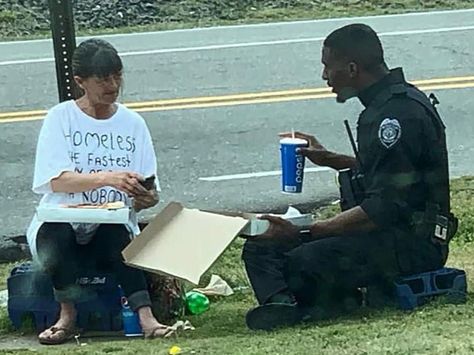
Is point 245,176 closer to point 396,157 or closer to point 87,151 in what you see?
point 87,151

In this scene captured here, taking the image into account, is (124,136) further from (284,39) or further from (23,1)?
(23,1)

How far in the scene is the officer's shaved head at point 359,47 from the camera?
185 inches

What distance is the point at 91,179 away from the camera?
4820mm

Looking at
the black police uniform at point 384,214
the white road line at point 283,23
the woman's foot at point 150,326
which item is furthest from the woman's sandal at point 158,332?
the white road line at point 283,23

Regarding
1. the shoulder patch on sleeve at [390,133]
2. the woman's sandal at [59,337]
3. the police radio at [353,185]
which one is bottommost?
the woman's sandal at [59,337]

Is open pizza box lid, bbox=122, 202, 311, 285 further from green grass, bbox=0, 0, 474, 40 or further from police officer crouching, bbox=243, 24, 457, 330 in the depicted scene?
green grass, bbox=0, 0, 474, 40

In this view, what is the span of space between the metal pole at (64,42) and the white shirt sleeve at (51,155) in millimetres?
776

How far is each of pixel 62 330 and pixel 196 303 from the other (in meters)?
0.66

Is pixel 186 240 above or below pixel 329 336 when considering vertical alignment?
above

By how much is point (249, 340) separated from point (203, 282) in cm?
138

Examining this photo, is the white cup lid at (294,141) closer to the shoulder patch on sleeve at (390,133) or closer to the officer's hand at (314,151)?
the officer's hand at (314,151)

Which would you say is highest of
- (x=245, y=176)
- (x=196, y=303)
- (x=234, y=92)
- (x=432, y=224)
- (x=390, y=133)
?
(x=390, y=133)

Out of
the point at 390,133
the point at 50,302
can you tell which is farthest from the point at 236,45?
the point at 390,133

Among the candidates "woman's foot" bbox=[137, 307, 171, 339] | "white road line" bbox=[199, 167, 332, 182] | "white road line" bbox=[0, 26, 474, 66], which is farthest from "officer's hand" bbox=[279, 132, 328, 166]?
"white road line" bbox=[0, 26, 474, 66]
